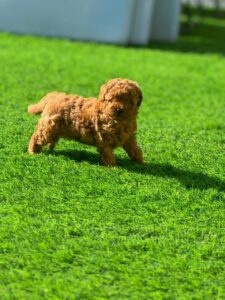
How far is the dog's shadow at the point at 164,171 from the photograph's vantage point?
516 cm

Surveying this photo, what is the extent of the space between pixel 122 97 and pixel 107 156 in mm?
500

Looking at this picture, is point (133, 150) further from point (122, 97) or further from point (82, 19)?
point (82, 19)

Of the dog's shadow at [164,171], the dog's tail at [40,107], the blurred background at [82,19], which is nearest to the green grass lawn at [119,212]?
the dog's shadow at [164,171]

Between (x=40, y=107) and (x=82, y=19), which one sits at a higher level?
(x=40, y=107)

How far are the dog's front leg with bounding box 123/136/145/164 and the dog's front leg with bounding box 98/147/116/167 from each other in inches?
6.0

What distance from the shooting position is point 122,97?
16.5 feet

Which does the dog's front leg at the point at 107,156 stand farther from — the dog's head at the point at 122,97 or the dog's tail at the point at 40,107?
the dog's tail at the point at 40,107

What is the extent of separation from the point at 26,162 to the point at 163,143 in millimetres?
1463

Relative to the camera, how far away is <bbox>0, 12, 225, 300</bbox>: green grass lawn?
369cm

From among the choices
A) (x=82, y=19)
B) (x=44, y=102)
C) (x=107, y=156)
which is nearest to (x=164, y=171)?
(x=107, y=156)

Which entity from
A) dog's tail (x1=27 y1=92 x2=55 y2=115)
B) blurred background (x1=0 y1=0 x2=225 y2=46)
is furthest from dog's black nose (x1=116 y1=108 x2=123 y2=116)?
blurred background (x1=0 y1=0 x2=225 y2=46)

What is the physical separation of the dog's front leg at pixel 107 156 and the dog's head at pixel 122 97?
30cm

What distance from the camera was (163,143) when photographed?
20.6 ft

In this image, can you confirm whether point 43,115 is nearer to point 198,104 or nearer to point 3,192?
point 3,192
